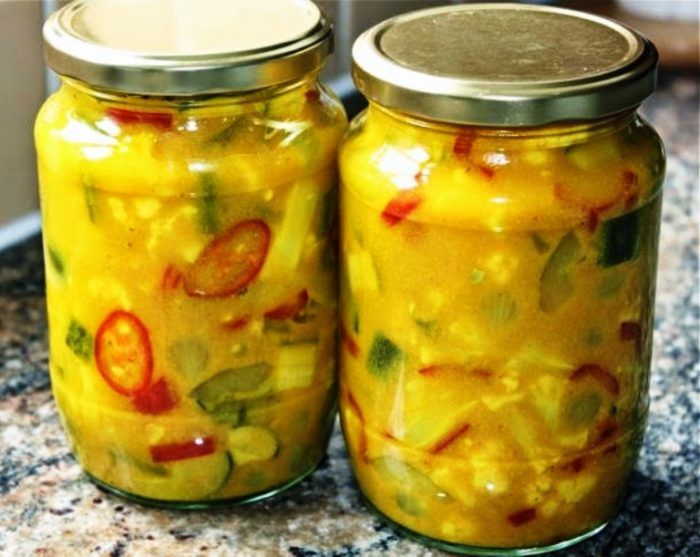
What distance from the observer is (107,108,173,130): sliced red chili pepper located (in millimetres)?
685

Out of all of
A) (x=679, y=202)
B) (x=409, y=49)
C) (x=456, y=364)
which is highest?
(x=409, y=49)

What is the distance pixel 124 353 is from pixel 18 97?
329 millimetres

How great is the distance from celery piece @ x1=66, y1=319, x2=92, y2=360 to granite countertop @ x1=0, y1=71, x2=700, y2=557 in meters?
0.09

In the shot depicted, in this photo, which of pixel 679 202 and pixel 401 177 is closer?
pixel 401 177

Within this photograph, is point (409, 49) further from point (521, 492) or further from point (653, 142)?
point (521, 492)

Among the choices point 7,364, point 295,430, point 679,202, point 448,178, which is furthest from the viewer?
point 679,202

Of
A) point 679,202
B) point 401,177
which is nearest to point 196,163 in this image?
point 401,177

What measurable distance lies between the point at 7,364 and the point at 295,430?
237 mm

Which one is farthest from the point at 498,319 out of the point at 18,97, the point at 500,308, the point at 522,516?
the point at 18,97

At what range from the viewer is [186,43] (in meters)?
0.69

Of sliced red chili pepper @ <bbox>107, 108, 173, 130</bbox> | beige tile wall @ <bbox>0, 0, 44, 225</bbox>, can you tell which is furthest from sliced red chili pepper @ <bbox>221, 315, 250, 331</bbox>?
beige tile wall @ <bbox>0, 0, 44, 225</bbox>

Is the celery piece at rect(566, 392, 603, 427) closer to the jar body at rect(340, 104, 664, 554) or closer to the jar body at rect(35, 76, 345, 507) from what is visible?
the jar body at rect(340, 104, 664, 554)

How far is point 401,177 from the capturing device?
67cm

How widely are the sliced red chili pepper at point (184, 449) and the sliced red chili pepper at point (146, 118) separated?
0.17 metres
